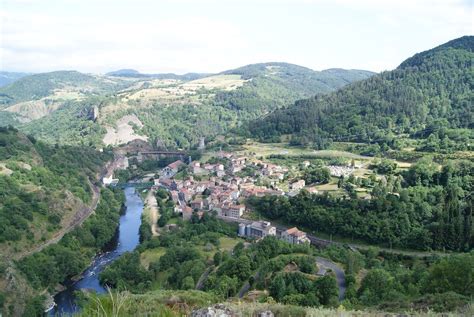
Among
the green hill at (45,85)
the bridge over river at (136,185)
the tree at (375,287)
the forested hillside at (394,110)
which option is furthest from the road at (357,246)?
the green hill at (45,85)

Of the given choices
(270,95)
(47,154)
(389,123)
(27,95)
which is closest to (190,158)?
(47,154)

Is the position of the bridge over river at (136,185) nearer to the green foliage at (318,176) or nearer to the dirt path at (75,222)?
the dirt path at (75,222)

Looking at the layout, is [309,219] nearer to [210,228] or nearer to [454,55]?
[210,228]

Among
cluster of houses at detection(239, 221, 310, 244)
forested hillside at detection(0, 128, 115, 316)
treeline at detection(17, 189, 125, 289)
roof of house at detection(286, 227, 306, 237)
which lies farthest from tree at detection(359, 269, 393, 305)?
treeline at detection(17, 189, 125, 289)

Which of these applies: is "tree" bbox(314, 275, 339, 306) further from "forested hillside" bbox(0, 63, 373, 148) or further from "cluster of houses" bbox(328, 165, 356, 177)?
"forested hillside" bbox(0, 63, 373, 148)

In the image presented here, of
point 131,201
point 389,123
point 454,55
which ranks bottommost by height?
point 131,201

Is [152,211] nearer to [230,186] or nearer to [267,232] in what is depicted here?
[230,186]
